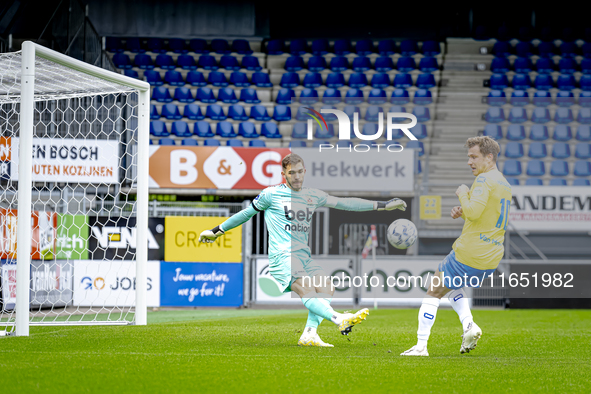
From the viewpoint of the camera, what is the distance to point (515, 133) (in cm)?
1653

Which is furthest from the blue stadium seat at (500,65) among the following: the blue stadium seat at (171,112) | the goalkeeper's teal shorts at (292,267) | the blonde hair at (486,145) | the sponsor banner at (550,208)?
the goalkeeper's teal shorts at (292,267)

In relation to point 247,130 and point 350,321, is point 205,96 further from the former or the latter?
point 350,321

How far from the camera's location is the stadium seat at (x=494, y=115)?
1666cm

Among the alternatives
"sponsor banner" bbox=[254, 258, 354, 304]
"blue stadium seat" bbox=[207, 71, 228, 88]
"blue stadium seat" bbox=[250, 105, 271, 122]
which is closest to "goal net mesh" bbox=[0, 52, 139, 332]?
"sponsor banner" bbox=[254, 258, 354, 304]

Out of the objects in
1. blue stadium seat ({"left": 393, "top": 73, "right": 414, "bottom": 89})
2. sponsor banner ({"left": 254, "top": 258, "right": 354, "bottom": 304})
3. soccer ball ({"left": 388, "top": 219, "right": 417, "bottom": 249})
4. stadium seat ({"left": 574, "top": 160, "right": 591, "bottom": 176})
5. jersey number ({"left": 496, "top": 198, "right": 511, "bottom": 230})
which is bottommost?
sponsor banner ({"left": 254, "top": 258, "right": 354, "bottom": 304})

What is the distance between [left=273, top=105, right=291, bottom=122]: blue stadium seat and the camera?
17078 mm

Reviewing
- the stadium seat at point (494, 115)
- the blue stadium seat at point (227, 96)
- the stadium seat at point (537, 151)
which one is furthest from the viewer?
the blue stadium seat at point (227, 96)

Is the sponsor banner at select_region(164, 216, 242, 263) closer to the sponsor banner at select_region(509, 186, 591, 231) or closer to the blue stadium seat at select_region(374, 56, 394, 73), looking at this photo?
the sponsor banner at select_region(509, 186, 591, 231)

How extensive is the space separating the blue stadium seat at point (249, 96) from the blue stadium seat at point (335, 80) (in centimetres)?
194

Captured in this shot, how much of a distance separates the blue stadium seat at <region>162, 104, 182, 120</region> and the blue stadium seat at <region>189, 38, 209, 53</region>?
2540 mm

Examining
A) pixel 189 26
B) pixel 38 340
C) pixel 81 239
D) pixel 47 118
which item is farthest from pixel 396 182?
pixel 189 26

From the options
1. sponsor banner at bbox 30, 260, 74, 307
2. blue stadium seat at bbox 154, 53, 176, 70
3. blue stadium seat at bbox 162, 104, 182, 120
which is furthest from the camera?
blue stadium seat at bbox 154, 53, 176, 70

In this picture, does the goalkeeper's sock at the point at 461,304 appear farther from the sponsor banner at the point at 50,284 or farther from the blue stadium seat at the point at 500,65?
the blue stadium seat at the point at 500,65

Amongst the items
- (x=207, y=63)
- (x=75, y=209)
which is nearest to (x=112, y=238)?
(x=75, y=209)
